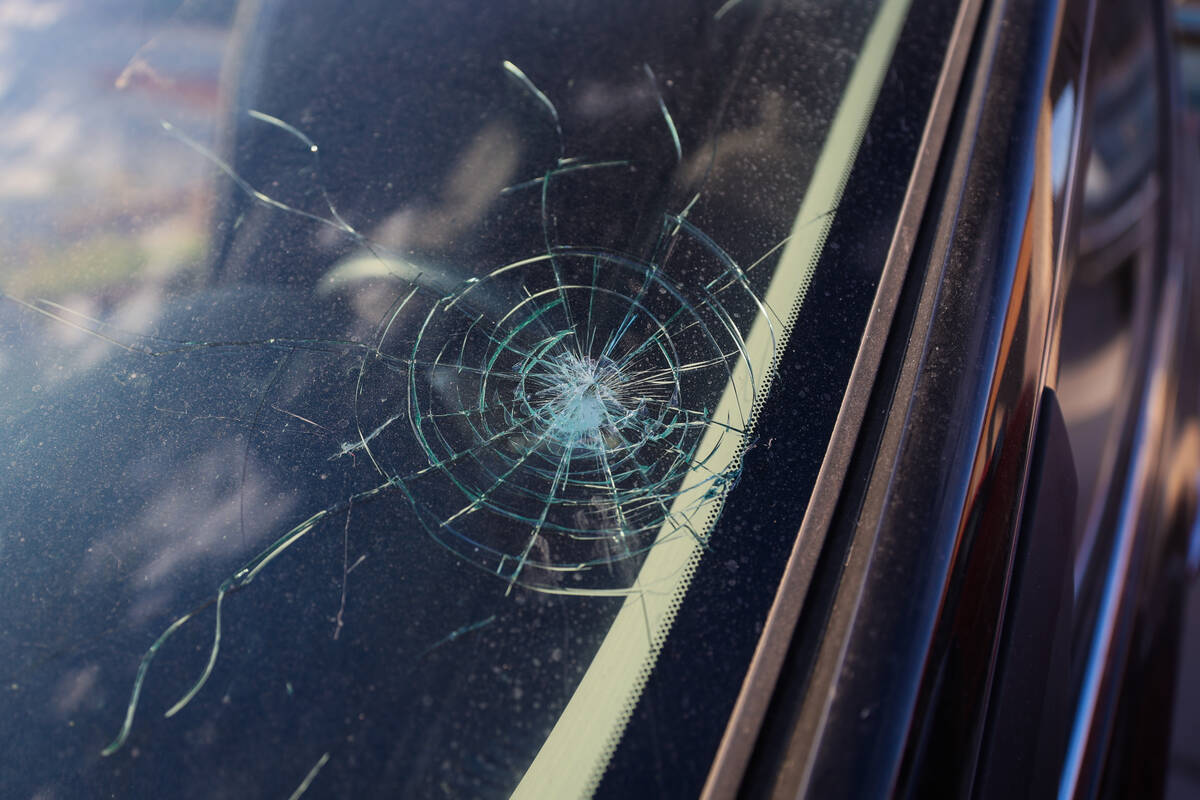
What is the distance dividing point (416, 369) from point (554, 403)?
6.4 inches

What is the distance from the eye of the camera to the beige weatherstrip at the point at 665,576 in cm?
71

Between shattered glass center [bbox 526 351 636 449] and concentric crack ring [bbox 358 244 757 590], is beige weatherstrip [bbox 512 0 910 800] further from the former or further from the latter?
shattered glass center [bbox 526 351 636 449]

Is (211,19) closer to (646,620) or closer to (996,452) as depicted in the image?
(646,620)

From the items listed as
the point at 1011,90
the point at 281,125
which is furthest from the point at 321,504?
the point at 1011,90

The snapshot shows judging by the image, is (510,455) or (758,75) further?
(758,75)

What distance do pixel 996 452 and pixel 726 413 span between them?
0.95ft

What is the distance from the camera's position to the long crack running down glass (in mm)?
787

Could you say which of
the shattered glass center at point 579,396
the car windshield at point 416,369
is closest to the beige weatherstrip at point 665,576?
the car windshield at point 416,369

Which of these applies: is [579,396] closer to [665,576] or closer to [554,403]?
[554,403]

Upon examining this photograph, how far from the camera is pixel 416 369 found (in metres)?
0.86

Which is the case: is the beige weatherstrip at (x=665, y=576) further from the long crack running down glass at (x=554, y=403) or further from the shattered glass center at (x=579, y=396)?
the shattered glass center at (x=579, y=396)

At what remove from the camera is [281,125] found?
40.5 inches

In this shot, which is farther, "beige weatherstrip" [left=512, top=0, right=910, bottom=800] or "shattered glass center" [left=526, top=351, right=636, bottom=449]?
"shattered glass center" [left=526, top=351, right=636, bottom=449]

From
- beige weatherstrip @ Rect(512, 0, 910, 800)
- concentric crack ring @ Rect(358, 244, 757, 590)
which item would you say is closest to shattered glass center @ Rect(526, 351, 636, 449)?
concentric crack ring @ Rect(358, 244, 757, 590)
